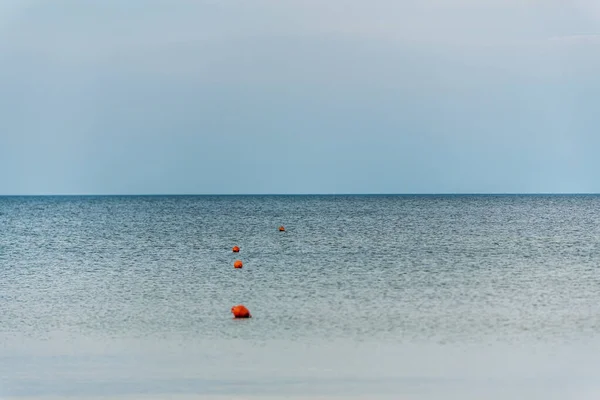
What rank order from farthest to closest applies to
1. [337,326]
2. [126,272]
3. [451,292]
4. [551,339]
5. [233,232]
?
[233,232] < [126,272] < [451,292] < [337,326] < [551,339]

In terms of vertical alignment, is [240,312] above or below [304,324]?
above

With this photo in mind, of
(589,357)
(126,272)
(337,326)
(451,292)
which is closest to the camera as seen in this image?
(589,357)

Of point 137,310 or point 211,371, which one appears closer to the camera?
point 211,371

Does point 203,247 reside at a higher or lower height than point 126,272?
higher

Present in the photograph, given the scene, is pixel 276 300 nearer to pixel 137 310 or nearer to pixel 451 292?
pixel 137 310

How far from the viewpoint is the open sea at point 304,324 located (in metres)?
16.4

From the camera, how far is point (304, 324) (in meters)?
22.9

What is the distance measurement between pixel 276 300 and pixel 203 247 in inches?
969

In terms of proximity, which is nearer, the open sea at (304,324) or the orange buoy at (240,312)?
the open sea at (304,324)

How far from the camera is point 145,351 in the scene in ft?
64.6

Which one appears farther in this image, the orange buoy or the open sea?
the orange buoy

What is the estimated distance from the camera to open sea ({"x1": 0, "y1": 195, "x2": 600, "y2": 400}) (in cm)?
1639

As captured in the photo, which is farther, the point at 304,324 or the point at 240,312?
the point at 240,312

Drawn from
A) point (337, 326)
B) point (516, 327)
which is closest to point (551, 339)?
point (516, 327)
